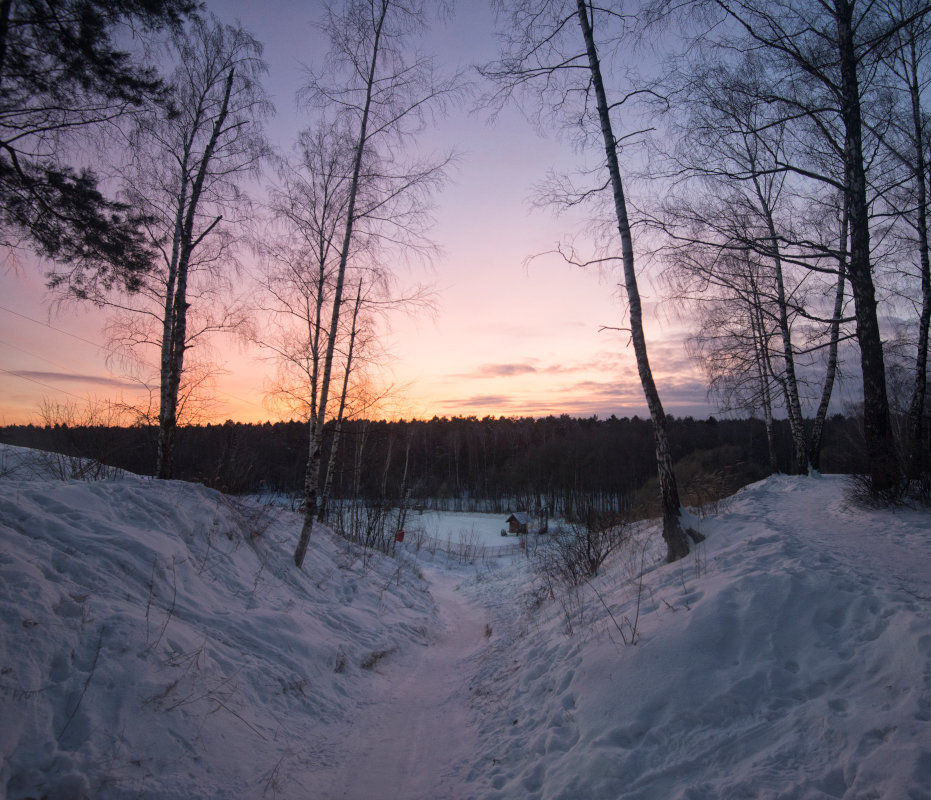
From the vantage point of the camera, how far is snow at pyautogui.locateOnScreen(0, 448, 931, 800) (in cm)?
278

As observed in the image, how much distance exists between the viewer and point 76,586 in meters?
3.95

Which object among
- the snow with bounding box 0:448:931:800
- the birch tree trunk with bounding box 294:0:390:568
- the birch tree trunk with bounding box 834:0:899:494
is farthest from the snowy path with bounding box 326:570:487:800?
the birch tree trunk with bounding box 834:0:899:494

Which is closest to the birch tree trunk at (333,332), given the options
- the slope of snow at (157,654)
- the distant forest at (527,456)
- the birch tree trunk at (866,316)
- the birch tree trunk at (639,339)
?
the slope of snow at (157,654)

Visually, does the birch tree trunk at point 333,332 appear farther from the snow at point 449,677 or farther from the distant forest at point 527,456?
the distant forest at point 527,456

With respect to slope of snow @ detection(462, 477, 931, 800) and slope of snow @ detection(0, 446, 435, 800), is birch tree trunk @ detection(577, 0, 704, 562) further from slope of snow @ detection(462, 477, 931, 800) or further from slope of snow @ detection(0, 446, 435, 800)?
slope of snow @ detection(0, 446, 435, 800)

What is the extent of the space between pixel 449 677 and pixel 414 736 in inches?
74.3

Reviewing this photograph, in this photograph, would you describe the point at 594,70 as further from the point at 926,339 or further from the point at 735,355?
the point at 926,339

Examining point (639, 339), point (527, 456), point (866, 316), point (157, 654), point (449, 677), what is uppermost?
point (866, 316)

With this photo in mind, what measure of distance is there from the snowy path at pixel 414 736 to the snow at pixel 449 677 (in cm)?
3

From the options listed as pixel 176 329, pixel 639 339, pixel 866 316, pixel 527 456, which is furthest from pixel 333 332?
pixel 527 456

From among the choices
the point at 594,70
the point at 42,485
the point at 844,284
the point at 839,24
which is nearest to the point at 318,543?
the point at 42,485

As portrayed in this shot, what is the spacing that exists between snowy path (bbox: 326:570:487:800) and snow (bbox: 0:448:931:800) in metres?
0.03

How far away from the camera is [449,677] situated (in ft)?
21.0

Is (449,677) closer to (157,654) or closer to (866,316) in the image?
(157,654)
